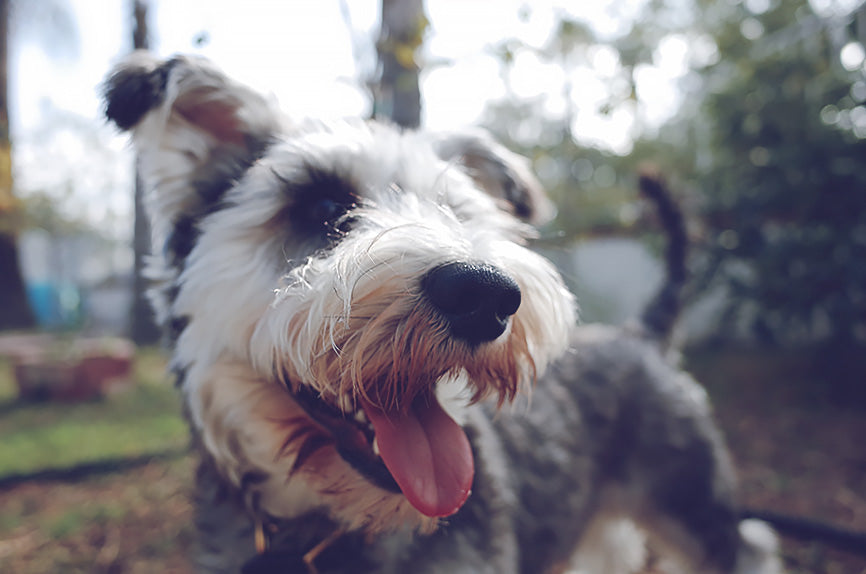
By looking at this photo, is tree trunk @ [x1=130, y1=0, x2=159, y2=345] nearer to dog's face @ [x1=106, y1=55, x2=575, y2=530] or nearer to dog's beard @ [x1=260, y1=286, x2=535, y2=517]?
dog's face @ [x1=106, y1=55, x2=575, y2=530]

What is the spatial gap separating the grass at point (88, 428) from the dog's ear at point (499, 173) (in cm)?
355

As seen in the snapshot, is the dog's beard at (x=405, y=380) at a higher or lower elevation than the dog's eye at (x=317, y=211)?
lower

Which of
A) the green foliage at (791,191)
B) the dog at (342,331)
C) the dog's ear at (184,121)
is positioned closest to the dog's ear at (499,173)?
the dog at (342,331)

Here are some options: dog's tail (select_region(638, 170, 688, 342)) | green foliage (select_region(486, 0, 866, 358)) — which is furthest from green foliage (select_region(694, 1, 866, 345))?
dog's tail (select_region(638, 170, 688, 342))

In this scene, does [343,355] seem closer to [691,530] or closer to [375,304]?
[375,304]

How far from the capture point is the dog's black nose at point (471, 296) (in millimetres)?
1562

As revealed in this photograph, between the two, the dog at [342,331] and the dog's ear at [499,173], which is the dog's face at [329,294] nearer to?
the dog at [342,331]

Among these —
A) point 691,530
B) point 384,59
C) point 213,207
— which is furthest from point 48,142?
point 691,530

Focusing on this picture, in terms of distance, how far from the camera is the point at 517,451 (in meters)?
2.93

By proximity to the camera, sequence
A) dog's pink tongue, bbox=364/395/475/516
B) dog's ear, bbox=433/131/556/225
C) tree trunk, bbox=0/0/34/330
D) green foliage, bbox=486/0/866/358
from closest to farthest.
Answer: dog's pink tongue, bbox=364/395/475/516 → dog's ear, bbox=433/131/556/225 → green foliage, bbox=486/0/866/358 → tree trunk, bbox=0/0/34/330

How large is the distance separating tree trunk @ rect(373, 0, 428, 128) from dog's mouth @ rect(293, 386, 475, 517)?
102 inches

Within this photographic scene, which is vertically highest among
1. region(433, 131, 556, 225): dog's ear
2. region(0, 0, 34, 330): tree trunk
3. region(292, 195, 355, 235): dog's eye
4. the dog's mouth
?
region(433, 131, 556, 225): dog's ear

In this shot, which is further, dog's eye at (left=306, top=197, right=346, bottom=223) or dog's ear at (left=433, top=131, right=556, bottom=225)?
dog's ear at (left=433, top=131, right=556, bottom=225)

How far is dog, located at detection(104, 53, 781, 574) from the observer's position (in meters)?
1.66
